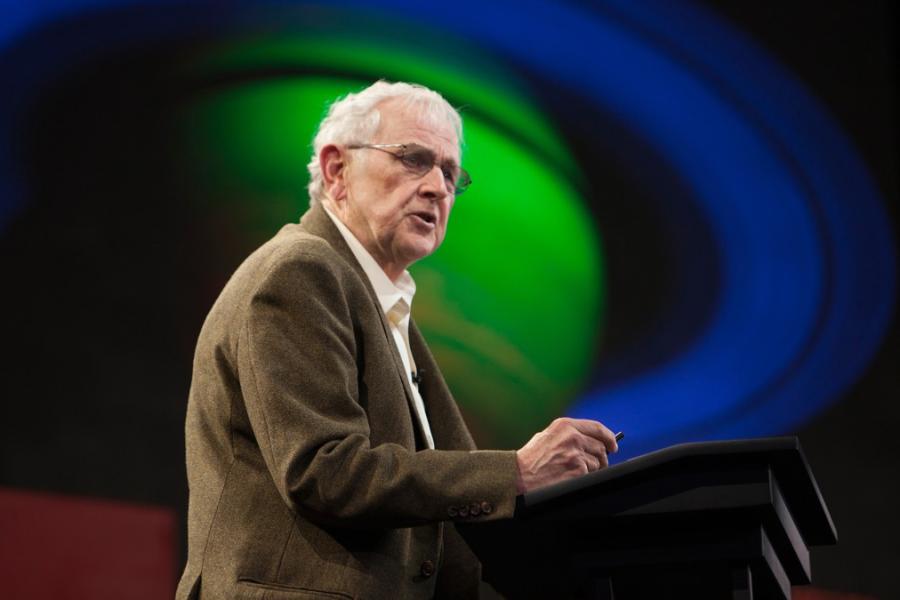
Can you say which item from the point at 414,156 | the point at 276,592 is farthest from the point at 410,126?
the point at 276,592

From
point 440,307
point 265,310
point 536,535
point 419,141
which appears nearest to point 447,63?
point 440,307

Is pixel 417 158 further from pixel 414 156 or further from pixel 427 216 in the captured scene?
pixel 427 216

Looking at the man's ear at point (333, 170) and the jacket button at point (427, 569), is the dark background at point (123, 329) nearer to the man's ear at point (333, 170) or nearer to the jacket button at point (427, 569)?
the man's ear at point (333, 170)

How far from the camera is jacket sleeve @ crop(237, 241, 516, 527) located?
1.96 m

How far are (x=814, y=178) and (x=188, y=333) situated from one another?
1958mm

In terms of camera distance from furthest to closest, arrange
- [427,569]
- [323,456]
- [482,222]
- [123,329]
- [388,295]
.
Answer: [482,222], [123,329], [388,295], [427,569], [323,456]

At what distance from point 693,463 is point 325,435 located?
2.04 feet

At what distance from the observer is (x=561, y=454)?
1.98m

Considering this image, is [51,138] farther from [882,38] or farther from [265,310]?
[882,38]

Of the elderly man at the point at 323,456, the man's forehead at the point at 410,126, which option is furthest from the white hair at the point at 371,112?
the elderly man at the point at 323,456

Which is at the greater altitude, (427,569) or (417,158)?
(417,158)

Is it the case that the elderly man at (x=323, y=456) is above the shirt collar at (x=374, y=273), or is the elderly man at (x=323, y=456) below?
below

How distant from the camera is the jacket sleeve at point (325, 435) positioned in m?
1.96

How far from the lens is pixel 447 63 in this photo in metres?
3.71
